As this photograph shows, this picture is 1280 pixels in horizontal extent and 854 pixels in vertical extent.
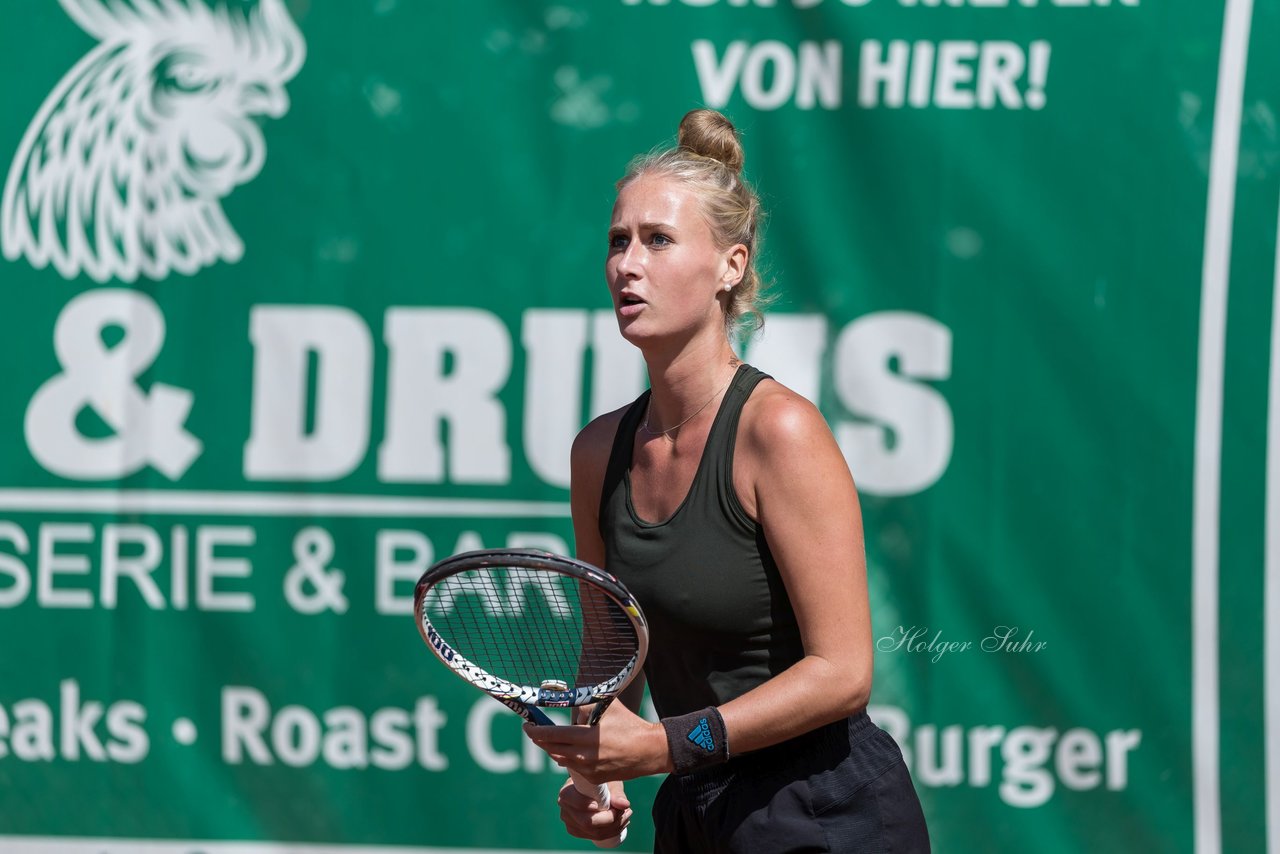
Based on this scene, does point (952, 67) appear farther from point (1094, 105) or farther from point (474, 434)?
point (474, 434)

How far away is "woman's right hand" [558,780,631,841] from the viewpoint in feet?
6.34

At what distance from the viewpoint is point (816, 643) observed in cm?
172

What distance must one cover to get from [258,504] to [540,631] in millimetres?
779

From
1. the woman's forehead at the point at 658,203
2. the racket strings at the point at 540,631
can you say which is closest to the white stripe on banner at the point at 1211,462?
the racket strings at the point at 540,631

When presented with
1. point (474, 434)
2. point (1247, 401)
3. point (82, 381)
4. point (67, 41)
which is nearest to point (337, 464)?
point (474, 434)

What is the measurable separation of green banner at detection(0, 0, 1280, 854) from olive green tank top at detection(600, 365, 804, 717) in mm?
1296

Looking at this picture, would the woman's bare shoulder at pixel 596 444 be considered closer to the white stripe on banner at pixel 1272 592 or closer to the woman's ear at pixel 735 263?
the woman's ear at pixel 735 263

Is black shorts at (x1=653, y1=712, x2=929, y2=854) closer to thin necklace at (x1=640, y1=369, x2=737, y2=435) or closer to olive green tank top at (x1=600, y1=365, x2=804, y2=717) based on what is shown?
olive green tank top at (x1=600, y1=365, x2=804, y2=717)

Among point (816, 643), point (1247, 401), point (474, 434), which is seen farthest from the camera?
point (474, 434)

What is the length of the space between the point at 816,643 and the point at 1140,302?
165cm

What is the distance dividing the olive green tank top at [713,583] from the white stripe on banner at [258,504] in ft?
4.32

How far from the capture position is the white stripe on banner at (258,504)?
10.4ft

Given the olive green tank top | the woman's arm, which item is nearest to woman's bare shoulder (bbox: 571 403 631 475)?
the olive green tank top

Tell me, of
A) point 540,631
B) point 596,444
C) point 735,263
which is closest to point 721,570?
point 596,444
